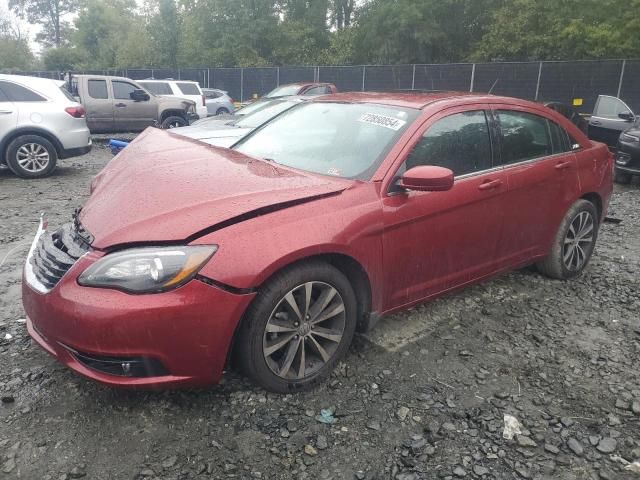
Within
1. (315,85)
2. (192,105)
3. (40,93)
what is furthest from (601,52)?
(40,93)

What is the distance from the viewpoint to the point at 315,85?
15594 millimetres

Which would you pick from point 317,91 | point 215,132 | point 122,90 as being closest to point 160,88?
point 122,90

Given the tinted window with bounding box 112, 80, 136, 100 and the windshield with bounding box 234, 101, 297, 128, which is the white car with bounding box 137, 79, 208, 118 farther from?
the windshield with bounding box 234, 101, 297, 128

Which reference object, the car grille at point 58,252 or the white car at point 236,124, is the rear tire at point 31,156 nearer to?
the white car at point 236,124

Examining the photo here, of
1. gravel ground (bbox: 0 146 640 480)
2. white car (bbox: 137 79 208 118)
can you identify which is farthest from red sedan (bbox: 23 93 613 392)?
white car (bbox: 137 79 208 118)

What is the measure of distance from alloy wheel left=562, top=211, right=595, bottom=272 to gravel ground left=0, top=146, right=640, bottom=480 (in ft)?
2.55

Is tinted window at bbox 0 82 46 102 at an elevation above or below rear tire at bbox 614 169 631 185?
above

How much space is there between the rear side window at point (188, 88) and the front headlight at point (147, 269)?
50.1ft

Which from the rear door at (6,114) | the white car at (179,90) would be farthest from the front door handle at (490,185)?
the white car at (179,90)

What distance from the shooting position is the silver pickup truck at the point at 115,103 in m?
12.5

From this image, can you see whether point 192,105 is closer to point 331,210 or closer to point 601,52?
point 331,210

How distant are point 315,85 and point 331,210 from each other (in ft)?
44.7

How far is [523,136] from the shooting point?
386 centimetres

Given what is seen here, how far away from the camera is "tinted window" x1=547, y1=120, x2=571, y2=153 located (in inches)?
162
